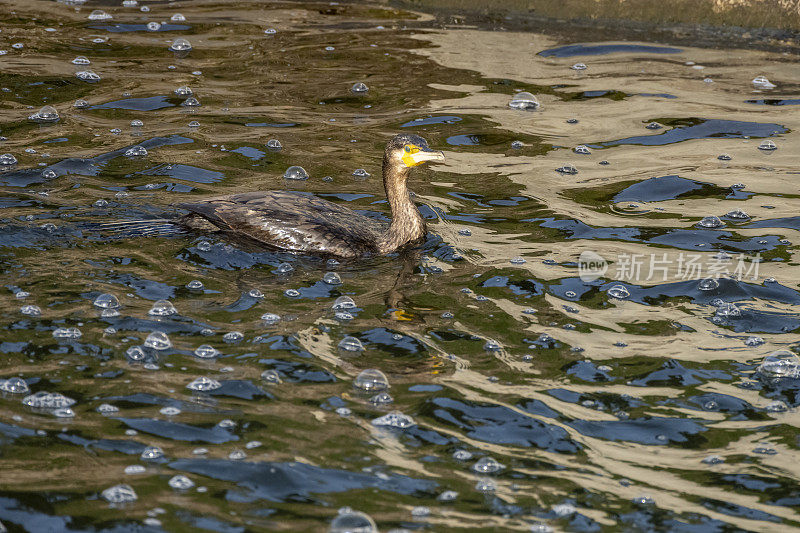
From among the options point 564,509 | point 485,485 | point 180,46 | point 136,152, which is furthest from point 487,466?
point 180,46

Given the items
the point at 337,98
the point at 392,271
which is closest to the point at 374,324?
the point at 392,271

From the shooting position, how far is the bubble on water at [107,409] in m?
4.81

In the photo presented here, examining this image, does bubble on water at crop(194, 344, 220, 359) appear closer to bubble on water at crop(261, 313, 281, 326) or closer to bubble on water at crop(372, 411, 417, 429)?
bubble on water at crop(261, 313, 281, 326)

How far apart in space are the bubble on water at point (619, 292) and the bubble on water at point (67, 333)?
12.2 ft

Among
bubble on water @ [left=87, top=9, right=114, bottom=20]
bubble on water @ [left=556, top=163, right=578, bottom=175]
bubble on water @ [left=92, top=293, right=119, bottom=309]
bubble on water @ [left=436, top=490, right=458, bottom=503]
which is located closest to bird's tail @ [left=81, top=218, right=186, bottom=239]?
bubble on water @ [left=92, top=293, right=119, bottom=309]

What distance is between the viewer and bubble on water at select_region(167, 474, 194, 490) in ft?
14.0

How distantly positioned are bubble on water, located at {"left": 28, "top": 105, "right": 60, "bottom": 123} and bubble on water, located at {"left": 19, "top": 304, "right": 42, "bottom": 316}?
4.28 m

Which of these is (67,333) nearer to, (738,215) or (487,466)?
(487,466)

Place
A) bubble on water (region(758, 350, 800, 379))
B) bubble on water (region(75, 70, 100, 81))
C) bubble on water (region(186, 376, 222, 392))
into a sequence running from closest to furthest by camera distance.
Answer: bubble on water (region(186, 376, 222, 392)) → bubble on water (region(758, 350, 800, 379)) → bubble on water (region(75, 70, 100, 81))

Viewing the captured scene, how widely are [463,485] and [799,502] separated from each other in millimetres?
1655

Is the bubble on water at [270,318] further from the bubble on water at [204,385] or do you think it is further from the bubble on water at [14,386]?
the bubble on water at [14,386]

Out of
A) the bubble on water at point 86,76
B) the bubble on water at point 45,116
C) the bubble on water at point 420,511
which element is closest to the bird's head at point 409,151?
the bubble on water at point 420,511

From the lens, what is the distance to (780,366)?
18.2ft

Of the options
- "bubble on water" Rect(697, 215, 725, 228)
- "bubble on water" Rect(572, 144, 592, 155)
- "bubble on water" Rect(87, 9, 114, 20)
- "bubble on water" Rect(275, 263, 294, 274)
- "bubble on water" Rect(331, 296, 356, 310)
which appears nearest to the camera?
"bubble on water" Rect(331, 296, 356, 310)
